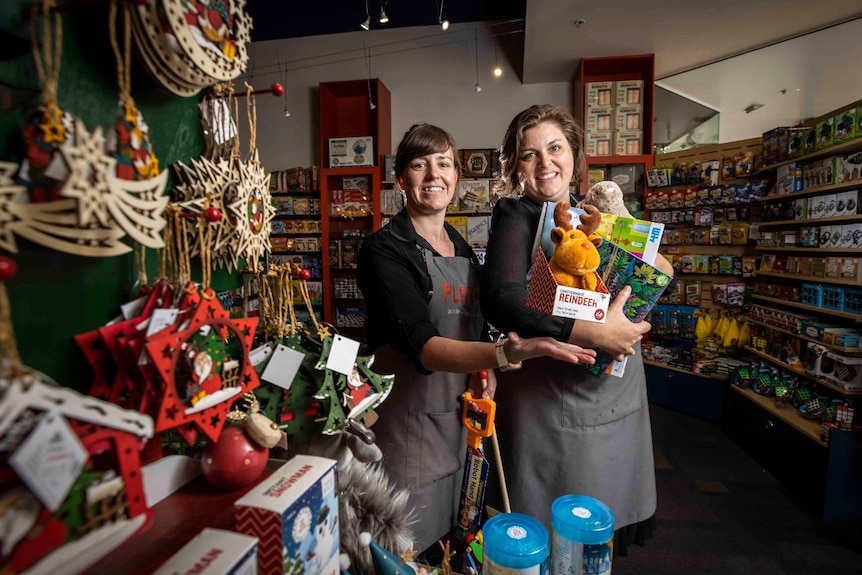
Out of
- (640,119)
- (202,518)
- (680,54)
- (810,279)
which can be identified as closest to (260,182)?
(202,518)

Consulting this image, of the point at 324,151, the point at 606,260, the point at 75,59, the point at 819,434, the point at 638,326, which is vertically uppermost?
the point at 324,151

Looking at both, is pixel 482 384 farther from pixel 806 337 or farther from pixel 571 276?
pixel 806 337

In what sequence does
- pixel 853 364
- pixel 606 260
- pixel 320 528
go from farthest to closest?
pixel 853 364 → pixel 606 260 → pixel 320 528

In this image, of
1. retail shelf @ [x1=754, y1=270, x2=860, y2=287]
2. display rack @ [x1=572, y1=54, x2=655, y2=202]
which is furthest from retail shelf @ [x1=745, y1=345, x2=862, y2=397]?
display rack @ [x1=572, y1=54, x2=655, y2=202]

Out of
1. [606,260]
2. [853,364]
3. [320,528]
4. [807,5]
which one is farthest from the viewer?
[807,5]

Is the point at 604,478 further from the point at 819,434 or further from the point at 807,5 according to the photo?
the point at 807,5

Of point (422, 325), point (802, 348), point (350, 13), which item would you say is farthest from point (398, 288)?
point (350, 13)

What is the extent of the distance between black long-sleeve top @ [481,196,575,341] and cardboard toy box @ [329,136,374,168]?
3.84 m

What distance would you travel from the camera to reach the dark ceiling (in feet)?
16.3

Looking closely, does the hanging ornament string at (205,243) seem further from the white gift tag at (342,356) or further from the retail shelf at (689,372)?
the retail shelf at (689,372)

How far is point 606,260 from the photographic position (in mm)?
1184

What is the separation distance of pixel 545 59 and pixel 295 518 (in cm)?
472

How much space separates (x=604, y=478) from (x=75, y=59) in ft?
5.01

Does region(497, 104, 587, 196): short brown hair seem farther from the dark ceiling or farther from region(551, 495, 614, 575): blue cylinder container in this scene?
the dark ceiling
